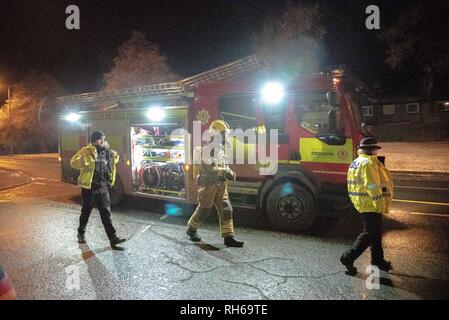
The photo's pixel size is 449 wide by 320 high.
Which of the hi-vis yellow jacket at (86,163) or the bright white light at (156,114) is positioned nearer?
the hi-vis yellow jacket at (86,163)

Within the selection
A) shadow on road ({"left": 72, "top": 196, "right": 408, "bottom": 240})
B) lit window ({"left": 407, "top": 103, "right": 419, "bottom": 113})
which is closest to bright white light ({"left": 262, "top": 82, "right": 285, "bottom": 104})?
shadow on road ({"left": 72, "top": 196, "right": 408, "bottom": 240})

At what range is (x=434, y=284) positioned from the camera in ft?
14.4

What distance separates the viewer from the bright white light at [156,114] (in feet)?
25.6

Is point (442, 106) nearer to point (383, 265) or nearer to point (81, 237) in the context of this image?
point (383, 265)

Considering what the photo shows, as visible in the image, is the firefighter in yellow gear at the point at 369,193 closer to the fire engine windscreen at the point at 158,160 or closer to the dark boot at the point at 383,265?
the dark boot at the point at 383,265

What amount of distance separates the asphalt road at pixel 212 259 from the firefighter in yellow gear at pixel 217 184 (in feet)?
1.02

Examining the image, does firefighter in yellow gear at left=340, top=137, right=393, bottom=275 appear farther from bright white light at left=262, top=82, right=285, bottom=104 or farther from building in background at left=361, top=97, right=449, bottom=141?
building in background at left=361, top=97, right=449, bottom=141

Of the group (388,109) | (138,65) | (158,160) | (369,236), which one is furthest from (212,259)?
(388,109)

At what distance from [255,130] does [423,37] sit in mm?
15187

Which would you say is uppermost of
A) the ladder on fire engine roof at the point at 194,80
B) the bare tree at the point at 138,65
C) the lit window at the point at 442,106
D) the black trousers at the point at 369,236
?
the bare tree at the point at 138,65

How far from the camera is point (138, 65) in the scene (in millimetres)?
23812

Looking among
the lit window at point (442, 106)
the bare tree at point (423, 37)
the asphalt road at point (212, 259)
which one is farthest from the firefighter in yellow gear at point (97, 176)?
the lit window at point (442, 106)

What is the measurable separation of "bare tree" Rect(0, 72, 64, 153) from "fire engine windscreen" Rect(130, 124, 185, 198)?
34.9 m

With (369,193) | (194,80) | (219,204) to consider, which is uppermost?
(194,80)
